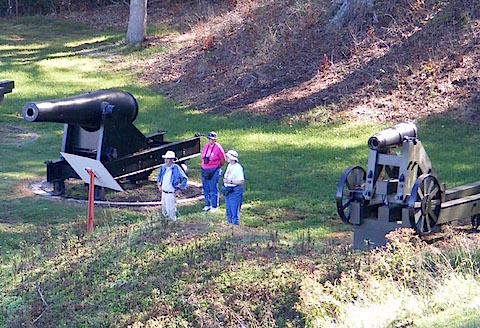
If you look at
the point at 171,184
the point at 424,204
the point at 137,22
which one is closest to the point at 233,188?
the point at 171,184

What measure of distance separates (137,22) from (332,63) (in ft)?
37.3

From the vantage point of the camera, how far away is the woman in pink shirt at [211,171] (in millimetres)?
15156

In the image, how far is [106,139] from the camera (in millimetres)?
16484

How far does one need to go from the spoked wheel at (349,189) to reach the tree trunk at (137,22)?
915 inches

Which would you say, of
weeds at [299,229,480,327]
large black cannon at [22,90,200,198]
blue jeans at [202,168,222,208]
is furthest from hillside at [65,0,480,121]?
weeds at [299,229,480,327]

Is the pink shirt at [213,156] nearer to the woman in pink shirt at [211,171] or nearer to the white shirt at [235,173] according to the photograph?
the woman in pink shirt at [211,171]

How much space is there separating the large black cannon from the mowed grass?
3.28 ft

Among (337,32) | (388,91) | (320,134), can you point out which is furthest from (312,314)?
(337,32)

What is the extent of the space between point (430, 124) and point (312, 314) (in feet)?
43.1

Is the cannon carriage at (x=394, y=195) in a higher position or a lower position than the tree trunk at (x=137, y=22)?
lower

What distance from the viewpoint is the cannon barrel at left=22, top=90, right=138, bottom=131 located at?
595 inches

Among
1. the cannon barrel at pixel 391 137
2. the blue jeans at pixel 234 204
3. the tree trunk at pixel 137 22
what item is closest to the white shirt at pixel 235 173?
the blue jeans at pixel 234 204

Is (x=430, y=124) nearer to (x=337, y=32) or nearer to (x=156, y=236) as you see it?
(x=337, y=32)

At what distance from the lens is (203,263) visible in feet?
35.2
